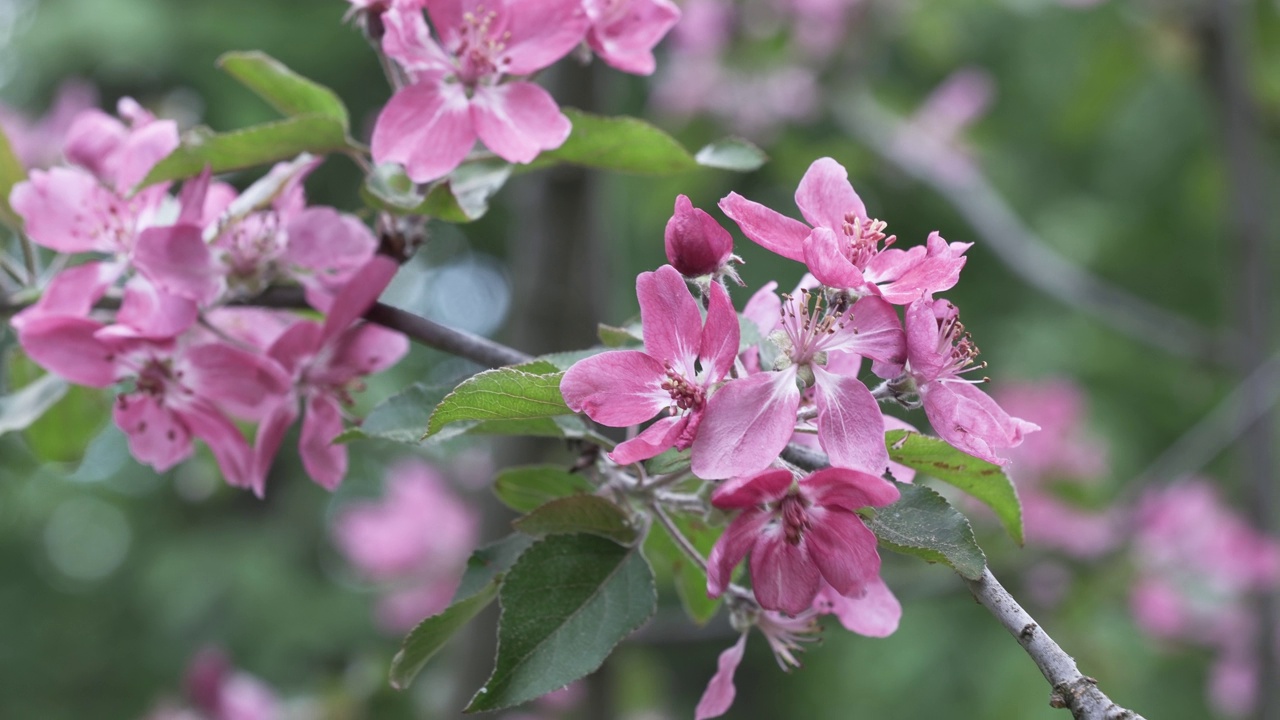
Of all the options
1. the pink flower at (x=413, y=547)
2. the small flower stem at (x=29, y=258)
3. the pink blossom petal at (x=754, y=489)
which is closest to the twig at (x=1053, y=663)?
the pink blossom petal at (x=754, y=489)

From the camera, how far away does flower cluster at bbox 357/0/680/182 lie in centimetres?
92

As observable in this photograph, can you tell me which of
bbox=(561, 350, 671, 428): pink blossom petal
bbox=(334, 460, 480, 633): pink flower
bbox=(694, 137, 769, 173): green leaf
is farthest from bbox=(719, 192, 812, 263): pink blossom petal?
bbox=(334, 460, 480, 633): pink flower

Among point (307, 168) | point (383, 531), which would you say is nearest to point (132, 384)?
point (307, 168)

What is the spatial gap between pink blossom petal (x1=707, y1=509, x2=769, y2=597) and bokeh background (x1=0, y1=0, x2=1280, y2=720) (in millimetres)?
904

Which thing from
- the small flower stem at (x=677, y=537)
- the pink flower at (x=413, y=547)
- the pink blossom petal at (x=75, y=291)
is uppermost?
the small flower stem at (x=677, y=537)

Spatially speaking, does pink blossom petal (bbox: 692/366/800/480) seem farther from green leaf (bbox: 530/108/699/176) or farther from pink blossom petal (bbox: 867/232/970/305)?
green leaf (bbox: 530/108/699/176)

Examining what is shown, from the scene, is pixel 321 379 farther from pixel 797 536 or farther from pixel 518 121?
pixel 797 536

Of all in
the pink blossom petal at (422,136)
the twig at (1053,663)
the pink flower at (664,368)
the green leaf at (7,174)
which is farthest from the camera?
the green leaf at (7,174)

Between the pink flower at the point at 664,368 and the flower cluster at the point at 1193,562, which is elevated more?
the pink flower at the point at 664,368

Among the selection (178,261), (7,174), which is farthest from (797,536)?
(7,174)

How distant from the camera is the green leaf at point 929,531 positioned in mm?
679

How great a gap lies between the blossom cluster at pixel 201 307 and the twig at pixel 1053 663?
1.72 feet

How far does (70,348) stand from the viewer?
958 mm

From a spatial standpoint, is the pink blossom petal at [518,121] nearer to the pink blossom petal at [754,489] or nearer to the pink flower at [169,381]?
the pink flower at [169,381]
